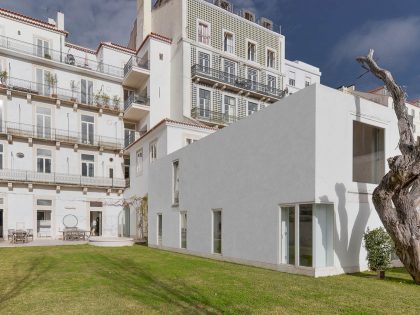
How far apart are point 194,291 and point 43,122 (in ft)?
85.1

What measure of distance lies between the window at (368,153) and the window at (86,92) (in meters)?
25.5

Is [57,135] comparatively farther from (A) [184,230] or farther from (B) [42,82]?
→ (A) [184,230]

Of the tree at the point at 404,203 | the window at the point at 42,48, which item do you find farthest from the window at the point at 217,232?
the window at the point at 42,48

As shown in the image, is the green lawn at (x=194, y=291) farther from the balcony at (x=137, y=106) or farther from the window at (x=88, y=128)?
the window at (x=88, y=128)

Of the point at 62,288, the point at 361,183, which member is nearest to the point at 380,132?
the point at 361,183

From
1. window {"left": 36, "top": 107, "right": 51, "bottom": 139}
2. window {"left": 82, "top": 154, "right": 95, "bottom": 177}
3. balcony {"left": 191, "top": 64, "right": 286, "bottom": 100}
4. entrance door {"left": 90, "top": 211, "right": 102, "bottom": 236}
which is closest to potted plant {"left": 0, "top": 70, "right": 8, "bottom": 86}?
window {"left": 36, "top": 107, "right": 51, "bottom": 139}

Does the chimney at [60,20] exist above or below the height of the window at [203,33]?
above

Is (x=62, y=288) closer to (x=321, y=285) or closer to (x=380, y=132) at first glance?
(x=321, y=285)

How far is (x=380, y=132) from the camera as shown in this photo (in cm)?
1307

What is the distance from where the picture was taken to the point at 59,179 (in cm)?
2941

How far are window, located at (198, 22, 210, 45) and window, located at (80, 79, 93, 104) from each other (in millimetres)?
10681

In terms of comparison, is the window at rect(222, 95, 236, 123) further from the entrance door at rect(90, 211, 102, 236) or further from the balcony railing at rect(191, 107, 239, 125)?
the entrance door at rect(90, 211, 102, 236)

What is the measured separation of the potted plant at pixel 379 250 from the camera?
11.2 m

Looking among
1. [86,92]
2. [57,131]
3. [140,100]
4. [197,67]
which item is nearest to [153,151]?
[140,100]
